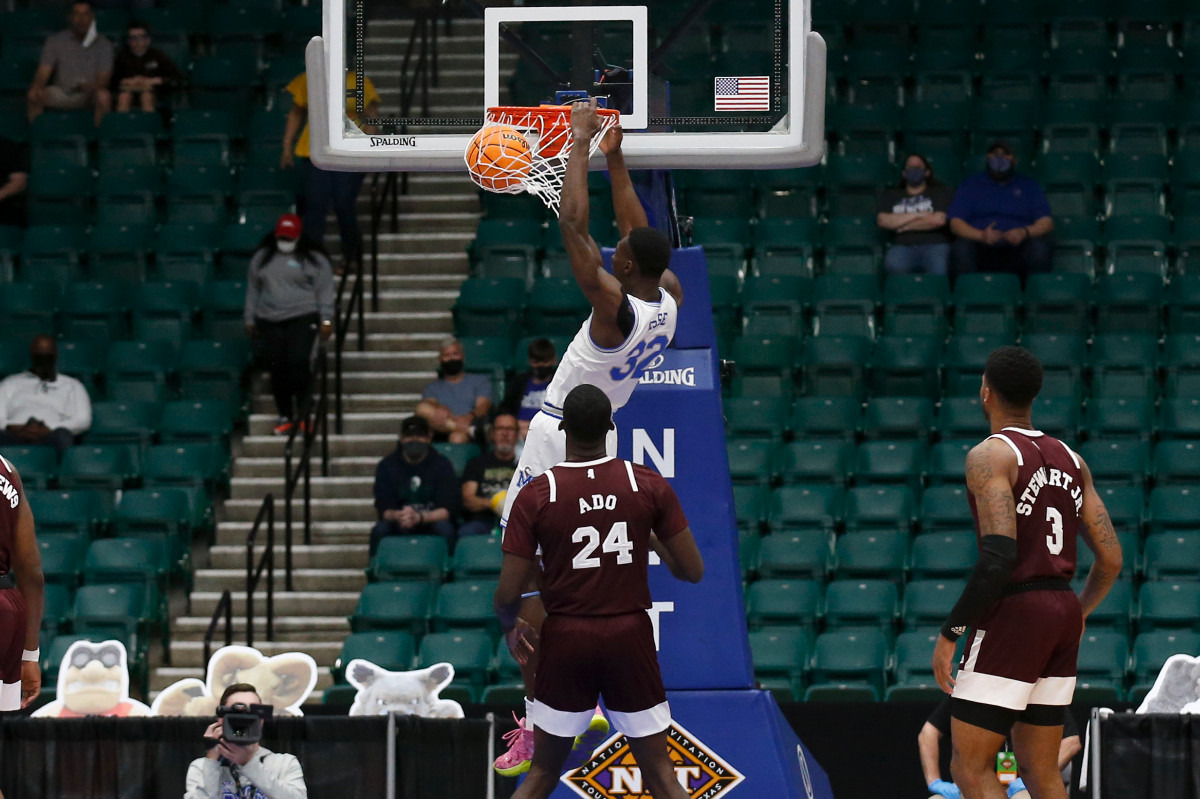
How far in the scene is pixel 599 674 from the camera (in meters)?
7.03

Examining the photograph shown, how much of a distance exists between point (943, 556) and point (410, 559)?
3.52 metres

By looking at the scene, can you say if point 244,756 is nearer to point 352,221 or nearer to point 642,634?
point 642,634

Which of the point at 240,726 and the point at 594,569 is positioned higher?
the point at 594,569

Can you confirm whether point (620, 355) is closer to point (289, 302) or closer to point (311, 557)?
point (311, 557)

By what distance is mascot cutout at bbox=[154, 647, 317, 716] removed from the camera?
10.7m

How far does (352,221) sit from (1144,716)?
8.19 metres

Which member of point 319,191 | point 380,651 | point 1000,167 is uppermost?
point 1000,167

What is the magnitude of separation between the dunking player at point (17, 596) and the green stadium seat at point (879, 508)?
662cm

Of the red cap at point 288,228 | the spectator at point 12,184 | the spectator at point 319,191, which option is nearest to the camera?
the red cap at point 288,228

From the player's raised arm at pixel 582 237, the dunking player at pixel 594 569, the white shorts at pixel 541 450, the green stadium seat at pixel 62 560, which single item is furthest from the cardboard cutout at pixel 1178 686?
the green stadium seat at pixel 62 560

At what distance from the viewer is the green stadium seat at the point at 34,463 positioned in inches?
545

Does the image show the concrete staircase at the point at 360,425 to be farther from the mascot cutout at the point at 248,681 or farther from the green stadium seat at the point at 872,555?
the green stadium seat at the point at 872,555

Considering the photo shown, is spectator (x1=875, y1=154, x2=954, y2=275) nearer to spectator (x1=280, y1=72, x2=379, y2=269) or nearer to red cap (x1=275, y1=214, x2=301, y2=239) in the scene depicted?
spectator (x1=280, y1=72, x2=379, y2=269)

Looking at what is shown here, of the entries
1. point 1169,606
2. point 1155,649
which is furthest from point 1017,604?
point 1169,606
